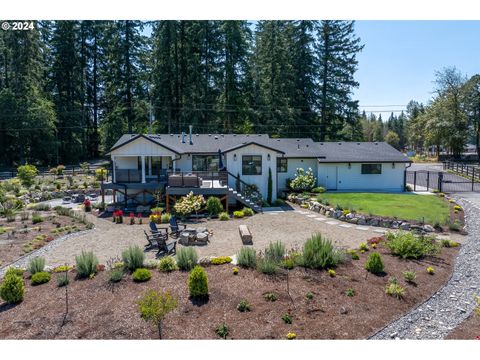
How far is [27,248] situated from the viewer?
12.6 m

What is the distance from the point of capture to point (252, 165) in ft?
71.3

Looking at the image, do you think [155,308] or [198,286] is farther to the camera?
[198,286]

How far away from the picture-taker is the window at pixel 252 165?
71.1ft

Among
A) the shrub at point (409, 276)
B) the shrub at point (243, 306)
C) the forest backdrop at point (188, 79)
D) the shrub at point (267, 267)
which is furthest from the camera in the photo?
the forest backdrop at point (188, 79)

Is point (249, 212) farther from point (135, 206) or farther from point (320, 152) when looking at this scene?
point (320, 152)

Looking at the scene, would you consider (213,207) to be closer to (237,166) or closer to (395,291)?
(237,166)

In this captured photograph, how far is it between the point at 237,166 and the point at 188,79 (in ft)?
81.8

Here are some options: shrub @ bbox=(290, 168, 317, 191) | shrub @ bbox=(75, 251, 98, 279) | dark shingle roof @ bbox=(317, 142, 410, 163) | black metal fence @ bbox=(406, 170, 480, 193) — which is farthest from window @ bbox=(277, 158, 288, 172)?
shrub @ bbox=(75, 251, 98, 279)

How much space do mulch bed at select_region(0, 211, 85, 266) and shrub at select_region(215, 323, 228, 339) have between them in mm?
8070

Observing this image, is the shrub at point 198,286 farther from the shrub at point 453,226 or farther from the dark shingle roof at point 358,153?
the dark shingle roof at point 358,153

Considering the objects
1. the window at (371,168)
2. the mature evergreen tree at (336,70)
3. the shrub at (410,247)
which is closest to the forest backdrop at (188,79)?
the mature evergreen tree at (336,70)

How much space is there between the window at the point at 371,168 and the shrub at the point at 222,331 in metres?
21.0

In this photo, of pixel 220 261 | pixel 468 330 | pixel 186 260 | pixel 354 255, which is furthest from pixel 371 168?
pixel 186 260
